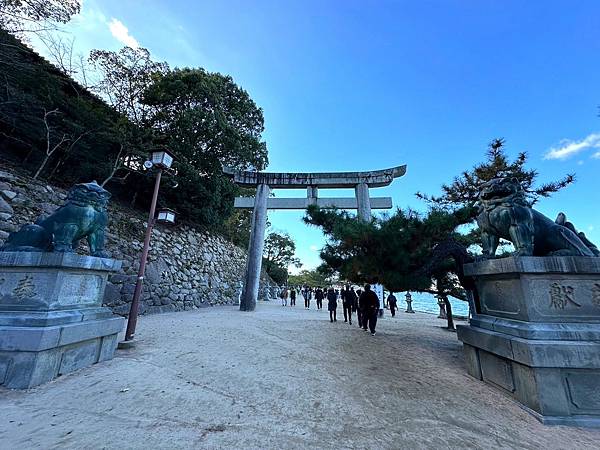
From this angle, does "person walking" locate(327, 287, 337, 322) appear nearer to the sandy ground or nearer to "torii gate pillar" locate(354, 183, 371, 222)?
"torii gate pillar" locate(354, 183, 371, 222)

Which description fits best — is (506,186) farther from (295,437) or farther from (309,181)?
(309,181)

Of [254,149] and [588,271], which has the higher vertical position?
[254,149]

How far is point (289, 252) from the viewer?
32.3 meters

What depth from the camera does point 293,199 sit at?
11.2 m

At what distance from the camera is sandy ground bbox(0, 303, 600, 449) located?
77.5 inches

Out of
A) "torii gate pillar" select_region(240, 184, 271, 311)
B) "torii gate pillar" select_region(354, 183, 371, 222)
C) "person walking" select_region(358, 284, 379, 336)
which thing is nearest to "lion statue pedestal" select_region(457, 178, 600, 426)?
"person walking" select_region(358, 284, 379, 336)

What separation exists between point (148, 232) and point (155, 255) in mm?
5712

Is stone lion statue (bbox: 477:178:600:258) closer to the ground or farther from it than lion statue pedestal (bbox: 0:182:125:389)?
farther from it

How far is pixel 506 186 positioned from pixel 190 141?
13.2 m

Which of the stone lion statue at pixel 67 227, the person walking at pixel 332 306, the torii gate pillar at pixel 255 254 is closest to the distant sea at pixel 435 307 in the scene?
the person walking at pixel 332 306

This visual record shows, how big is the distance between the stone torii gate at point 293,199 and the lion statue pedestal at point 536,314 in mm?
6824

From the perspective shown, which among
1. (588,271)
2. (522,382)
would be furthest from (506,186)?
(522,382)

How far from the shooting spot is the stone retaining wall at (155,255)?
7004mm

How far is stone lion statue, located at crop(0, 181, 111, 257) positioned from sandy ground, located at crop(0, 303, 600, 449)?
182cm
